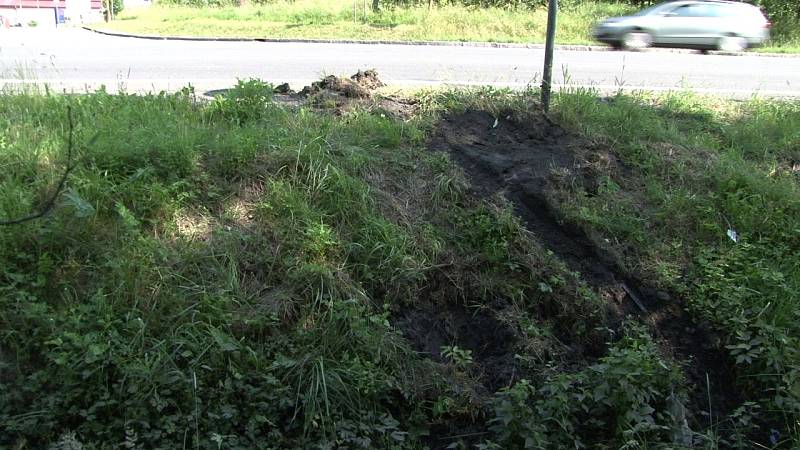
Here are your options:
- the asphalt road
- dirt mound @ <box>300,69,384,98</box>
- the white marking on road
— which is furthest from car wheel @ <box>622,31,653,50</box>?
dirt mound @ <box>300,69,384,98</box>

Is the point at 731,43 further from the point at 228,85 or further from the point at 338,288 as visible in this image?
the point at 338,288

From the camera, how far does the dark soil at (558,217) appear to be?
12.3ft

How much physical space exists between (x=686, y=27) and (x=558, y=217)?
41.1 feet

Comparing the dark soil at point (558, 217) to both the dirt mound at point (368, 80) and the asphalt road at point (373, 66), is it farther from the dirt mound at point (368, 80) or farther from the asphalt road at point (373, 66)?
the asphalt road at point (373, 66)

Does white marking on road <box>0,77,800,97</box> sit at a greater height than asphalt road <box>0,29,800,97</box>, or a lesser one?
lesser

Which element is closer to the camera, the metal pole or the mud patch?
the mud patch

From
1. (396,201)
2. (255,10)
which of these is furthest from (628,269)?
(255,10)

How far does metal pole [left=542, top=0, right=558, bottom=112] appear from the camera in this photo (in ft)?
17.3

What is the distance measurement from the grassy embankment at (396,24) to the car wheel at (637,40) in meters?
1.98

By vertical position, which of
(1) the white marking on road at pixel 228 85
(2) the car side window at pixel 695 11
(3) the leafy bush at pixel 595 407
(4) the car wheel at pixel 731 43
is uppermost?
(2) the car side window at pixel 695 11

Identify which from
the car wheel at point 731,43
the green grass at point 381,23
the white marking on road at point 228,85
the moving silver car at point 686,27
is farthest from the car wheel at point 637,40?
the white marking on road at point 228,85

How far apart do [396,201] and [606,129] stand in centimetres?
229

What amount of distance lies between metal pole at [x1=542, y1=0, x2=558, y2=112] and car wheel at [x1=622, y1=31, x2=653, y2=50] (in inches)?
400

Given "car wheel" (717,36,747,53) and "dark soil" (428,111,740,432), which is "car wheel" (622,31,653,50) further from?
"dark soil" (428,111,740,432)
